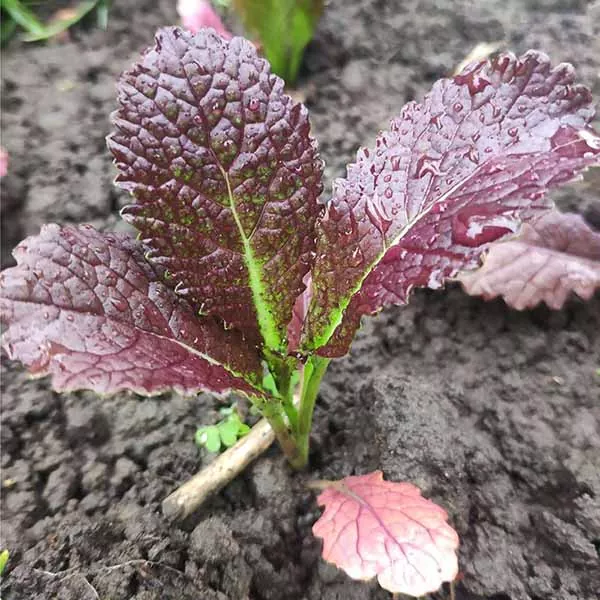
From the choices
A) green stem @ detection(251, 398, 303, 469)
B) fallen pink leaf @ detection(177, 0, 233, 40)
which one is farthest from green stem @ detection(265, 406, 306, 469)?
fallen pink leaf @ detection(177, 0, 233, 40)

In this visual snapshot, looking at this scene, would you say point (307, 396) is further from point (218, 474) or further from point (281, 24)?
point (281, 24)

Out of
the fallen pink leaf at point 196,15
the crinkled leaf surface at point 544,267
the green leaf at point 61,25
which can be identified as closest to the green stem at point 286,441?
the crinkled leaf surface at point 544,267

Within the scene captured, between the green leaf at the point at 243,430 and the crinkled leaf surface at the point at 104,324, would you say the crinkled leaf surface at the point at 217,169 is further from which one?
the green leaf at the point at 243,430

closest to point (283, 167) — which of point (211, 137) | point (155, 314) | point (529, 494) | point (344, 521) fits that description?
point (211, 137)

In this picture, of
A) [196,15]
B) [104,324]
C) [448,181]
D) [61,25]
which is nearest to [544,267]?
[448,181]

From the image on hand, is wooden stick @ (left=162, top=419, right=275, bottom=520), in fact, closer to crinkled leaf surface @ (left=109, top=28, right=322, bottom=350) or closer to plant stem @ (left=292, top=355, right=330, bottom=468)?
plant stem @ (left=292, top=355, right=330, bottom=468)
